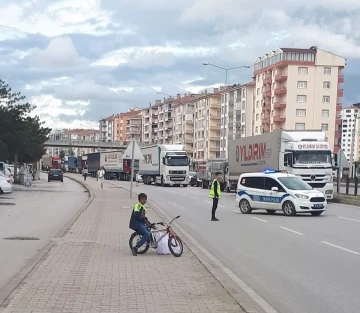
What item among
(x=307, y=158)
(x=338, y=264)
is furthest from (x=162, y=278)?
(x=307, y=158)

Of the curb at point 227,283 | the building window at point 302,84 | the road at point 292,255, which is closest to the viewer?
the curb at point 227,283

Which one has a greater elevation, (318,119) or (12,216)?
(318,119)

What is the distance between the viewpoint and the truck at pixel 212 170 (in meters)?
49.9

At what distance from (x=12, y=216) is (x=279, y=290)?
50.0ft

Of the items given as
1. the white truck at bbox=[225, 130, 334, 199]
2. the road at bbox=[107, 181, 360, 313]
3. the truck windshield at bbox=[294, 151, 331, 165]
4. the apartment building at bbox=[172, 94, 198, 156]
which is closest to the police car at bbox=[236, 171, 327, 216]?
the road at bbox=[107, 181, 360, 313]

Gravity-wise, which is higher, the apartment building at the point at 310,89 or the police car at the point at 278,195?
the apartment building at the point at 310,89

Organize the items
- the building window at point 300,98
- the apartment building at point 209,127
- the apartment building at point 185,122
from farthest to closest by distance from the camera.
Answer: the apartment building at point 185,122
the apartment building at point 209,127
the building window at point 300,98

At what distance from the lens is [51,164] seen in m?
131

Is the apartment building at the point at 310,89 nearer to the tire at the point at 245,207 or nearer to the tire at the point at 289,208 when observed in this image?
the tire at the point at 245,207

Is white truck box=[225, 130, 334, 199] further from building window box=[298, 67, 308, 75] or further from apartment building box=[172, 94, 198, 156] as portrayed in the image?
apartment building box=[172, 94, 198, 156]

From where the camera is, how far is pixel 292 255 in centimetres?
1270

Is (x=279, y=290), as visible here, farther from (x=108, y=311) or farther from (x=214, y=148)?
(x=214, y=148)

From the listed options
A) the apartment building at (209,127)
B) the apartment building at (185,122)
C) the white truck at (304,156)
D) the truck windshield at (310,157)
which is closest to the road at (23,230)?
the white truck at (304,156)

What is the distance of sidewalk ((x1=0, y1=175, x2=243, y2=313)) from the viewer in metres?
7.11
